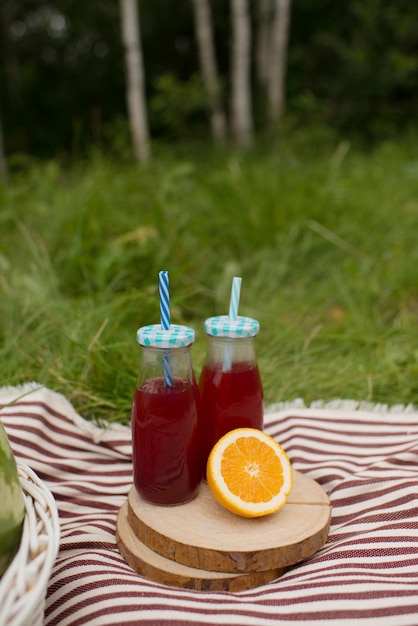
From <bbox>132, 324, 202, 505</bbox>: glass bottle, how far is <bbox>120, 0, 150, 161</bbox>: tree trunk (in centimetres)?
469

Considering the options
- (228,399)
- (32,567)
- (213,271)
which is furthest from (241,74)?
(32,567)

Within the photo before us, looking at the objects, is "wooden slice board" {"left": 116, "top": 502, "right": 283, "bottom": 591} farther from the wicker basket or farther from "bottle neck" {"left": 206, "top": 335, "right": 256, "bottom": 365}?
"bottle neck" {"left": 206, "top": 335, "right": 256, "bottom": 365}

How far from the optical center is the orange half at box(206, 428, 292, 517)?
1.36 meters

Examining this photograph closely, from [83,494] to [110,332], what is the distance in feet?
1.98

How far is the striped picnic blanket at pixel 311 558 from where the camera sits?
4.04ft

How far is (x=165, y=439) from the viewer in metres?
1.38

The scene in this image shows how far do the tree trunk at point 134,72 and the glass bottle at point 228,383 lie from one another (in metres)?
4.60

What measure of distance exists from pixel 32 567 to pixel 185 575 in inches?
14.3

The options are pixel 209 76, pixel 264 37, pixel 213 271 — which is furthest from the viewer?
pixel 264 37

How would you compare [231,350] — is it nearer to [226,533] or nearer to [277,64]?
[226,533]

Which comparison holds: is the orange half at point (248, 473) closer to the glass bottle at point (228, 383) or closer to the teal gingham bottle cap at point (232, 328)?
the glass bottle at point (228, 383)

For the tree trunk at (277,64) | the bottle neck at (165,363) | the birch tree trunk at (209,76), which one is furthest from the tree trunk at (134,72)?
the bottle neck at (165,363)

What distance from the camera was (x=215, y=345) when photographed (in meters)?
1.46

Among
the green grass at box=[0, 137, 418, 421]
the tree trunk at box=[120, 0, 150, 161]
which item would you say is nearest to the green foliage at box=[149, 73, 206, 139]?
the tree trunk at box=[120, 0, 150, 161]
